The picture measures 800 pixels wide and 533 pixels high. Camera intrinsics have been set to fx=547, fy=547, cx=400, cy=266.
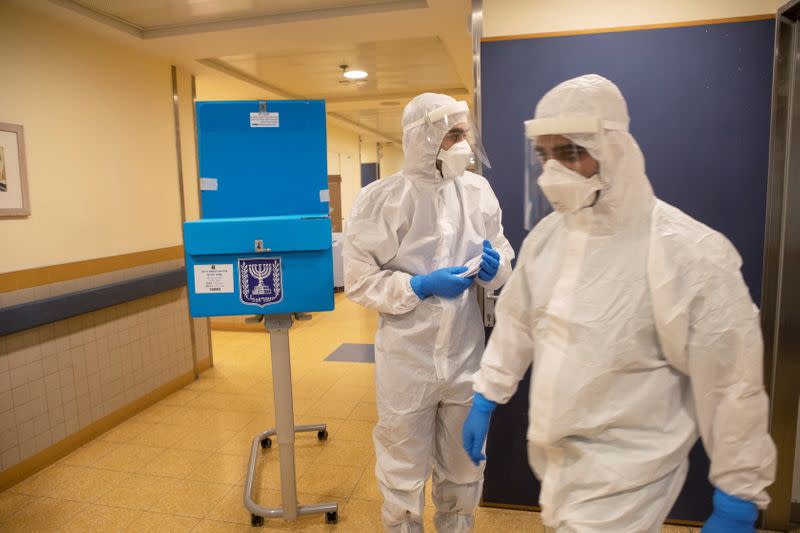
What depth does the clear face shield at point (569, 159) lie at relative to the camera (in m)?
1.09

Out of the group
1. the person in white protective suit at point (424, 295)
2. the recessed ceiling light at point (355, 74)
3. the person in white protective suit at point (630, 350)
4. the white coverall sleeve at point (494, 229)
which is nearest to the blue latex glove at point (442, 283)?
the person in white protective suit at point (424, 295)

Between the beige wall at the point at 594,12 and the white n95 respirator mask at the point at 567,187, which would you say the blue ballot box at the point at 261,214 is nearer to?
the beige wall at the point at 594,12

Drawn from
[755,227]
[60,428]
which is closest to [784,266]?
[755,227]

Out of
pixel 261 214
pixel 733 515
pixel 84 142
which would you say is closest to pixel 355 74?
pixel 84 142

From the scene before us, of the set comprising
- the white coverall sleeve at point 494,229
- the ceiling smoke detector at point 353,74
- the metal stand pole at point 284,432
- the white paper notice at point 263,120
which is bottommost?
the metal stand pole at point 284,432

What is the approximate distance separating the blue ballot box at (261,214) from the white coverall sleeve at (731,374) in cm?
130

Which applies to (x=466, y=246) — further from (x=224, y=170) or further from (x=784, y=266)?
(x=784, y=266)

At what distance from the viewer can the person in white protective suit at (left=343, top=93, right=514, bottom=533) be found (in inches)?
70.6

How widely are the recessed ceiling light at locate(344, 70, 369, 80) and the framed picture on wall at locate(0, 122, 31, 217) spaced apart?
2566 millimetres

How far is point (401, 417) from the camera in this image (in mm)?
1806

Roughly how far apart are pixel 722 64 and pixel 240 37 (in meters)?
2.55

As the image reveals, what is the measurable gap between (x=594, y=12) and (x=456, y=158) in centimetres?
84

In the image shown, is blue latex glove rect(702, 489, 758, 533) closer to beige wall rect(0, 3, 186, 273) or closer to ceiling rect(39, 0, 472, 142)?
ceiling rect(39, 0, 472, 142)

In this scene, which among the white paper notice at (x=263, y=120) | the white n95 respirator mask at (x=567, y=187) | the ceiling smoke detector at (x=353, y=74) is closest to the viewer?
the white n95 respirator mask at (x=567, y=187)
